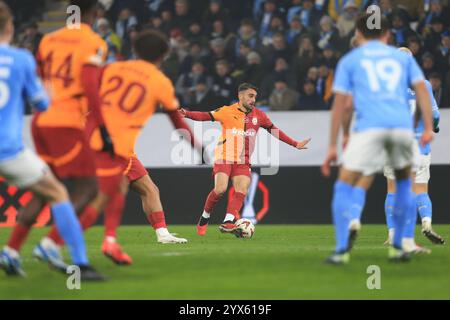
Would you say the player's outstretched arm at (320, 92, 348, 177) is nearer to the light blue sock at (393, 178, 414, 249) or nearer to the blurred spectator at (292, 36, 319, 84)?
the light blue sock at (393, 178, 414, 249)

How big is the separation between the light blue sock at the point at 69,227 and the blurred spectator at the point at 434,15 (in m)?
11.8

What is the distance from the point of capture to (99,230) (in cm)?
1686

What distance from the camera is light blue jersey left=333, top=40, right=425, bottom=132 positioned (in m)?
8.44

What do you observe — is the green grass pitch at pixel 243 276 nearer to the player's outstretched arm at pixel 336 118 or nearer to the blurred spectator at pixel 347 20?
the player's outstretched arm at pixel 336 118

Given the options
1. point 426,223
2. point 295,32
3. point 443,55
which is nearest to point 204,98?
point 295,32

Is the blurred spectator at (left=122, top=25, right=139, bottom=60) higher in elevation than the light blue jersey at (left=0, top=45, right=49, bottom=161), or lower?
lower

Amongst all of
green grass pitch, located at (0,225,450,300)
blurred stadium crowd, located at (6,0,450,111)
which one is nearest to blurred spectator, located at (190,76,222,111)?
blurred stadium crowd, located at (6,0,450,111)

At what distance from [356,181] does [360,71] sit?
0.92 m

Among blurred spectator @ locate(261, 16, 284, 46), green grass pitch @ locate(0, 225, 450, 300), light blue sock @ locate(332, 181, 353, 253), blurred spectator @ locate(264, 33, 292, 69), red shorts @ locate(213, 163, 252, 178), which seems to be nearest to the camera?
green grass pitch @ locate(0, 225, 450, 300)

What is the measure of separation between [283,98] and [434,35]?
9.59ft

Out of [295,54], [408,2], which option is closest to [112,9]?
[295,54]

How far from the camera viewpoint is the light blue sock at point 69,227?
307 inches

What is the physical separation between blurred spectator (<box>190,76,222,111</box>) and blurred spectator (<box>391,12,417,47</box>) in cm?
340

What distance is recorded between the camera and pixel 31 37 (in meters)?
20.7
